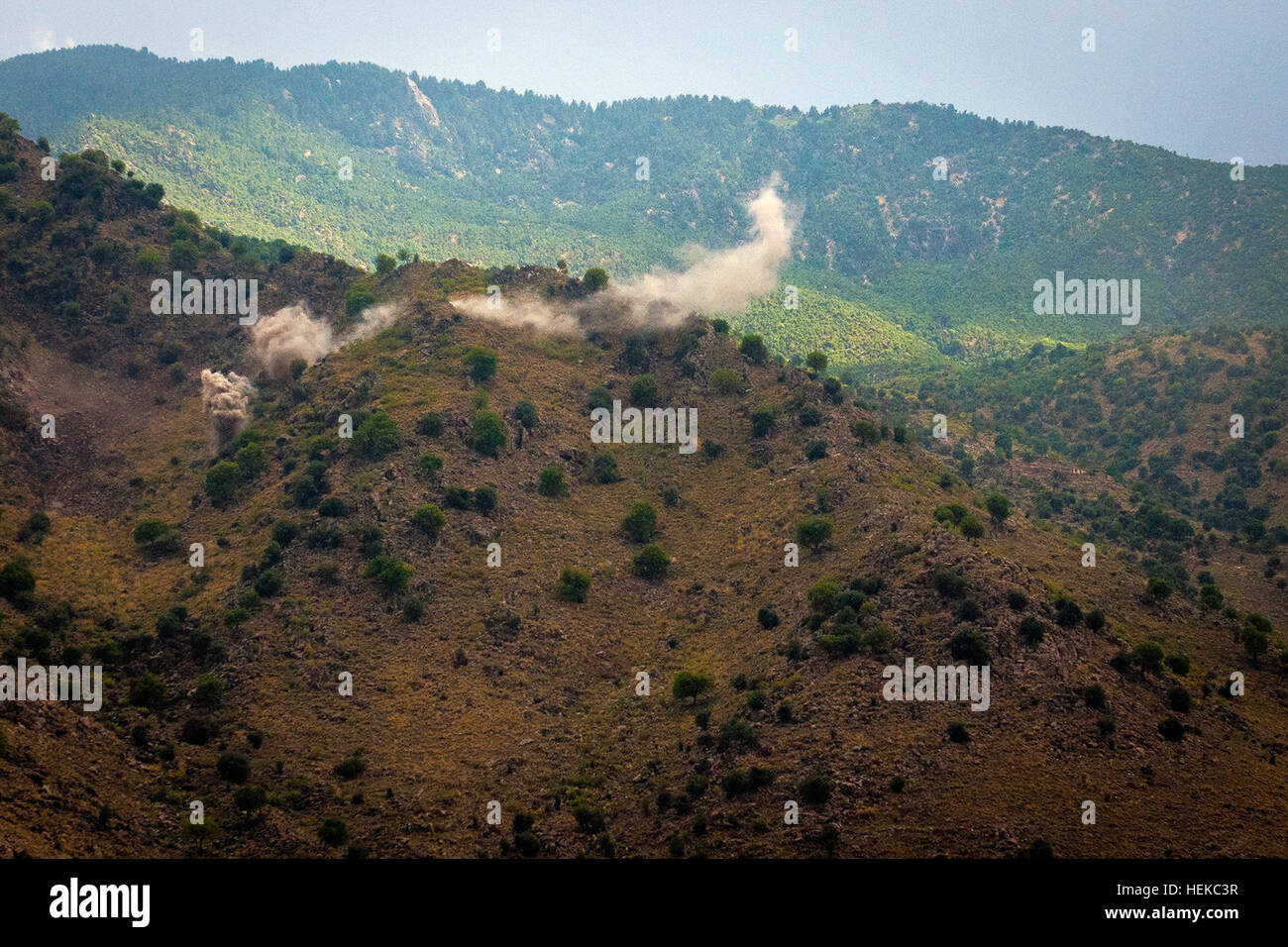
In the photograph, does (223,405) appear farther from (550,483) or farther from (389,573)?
(550,483)

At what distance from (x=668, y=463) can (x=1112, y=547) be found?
5849cm

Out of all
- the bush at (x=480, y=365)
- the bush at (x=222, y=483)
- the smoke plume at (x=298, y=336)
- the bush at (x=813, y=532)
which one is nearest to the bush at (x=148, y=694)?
the bush at (x=222, y=483)

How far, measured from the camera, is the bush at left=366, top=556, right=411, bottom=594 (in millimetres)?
86250

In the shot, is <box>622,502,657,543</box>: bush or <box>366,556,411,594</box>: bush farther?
<box>622,502,657,543</box>: bush

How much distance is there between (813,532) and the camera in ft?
301

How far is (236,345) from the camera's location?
127m

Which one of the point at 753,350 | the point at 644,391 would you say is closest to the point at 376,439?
the point at 644,391

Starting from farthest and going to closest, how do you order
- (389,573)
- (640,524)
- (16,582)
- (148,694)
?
(640,524) → (389,573) → (16,582) → (148,694)

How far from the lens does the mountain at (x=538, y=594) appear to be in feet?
208

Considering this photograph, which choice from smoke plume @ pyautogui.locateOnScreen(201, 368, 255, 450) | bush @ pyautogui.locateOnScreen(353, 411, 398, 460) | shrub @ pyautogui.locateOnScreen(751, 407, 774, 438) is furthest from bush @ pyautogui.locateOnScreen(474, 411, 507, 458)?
smoke plume @ pyautogui.locateOnScreen(201, 368, 255, 450)

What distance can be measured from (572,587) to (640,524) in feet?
39.6

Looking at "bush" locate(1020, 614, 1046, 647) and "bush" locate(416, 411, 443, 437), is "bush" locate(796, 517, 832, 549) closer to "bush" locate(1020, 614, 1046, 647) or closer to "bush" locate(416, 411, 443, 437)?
"bush" locate(1020, 614, 1046, 647)

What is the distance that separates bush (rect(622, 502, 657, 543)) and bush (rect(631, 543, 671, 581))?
3.60 meters

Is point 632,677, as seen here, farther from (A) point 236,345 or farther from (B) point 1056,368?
(B) point 1056,368
